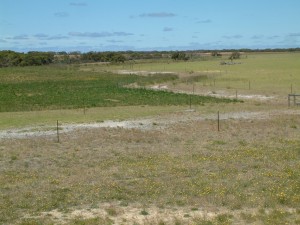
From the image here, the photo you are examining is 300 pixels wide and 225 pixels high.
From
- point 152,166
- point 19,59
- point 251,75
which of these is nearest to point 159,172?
point 152,166

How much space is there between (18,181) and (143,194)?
426cm

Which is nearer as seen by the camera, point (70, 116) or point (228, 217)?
point (228, 217)

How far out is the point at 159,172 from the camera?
52.4ft

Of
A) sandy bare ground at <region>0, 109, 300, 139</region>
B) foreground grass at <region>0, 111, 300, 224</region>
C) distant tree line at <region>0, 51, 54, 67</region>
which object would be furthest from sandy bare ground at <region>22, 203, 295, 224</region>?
distant tree line at <region>0, 51, 54, 67</region>

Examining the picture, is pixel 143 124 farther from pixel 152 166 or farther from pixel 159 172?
pixel 159 172

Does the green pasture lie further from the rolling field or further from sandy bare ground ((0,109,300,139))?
the rolling field

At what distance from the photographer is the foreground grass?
12.3 metres

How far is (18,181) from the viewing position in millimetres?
15078

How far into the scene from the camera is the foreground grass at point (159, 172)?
12258 mm

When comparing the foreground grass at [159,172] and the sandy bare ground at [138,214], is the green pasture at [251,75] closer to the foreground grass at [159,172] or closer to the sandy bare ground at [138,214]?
the foreground grass at [159,172]

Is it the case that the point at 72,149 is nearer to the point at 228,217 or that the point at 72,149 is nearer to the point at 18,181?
the point at 18,181

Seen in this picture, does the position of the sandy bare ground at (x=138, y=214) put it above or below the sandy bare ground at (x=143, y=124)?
below

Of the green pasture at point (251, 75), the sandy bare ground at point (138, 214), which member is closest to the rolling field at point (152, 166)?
the sandy bare ground at point (138, 214)

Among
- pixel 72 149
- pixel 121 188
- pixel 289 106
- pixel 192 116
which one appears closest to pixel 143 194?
pixel 121 188
